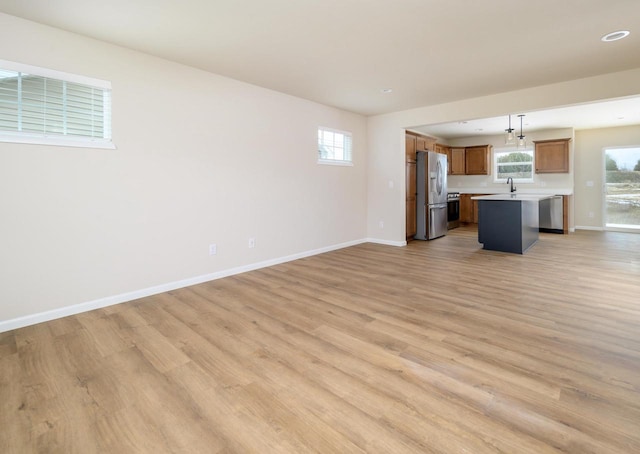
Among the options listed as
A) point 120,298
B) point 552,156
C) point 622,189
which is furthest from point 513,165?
point 120,298

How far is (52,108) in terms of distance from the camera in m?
2.79

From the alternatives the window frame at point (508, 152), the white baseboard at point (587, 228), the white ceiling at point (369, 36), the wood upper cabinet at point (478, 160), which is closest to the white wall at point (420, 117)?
the white ceiling at point (369, 36)

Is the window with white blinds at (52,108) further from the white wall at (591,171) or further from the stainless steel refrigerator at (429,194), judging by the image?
the white wall at (591,171)

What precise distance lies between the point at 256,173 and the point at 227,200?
1.98 feet

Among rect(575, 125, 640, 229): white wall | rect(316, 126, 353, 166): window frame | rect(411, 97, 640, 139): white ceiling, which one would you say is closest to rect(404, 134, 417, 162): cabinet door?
rect(411, 97, 640, 139): white ceiling

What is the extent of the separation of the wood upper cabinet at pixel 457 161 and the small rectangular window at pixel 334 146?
15.6ft

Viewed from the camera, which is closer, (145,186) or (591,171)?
(145,186)

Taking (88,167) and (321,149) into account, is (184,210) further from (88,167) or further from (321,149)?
(321,149)

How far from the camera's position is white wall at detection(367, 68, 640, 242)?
402 cm

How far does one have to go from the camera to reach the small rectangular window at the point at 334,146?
5.50 metres

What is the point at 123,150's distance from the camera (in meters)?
3.18

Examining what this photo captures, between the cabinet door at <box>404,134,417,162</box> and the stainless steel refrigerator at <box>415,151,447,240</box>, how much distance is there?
0.15m

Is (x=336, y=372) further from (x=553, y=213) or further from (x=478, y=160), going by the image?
(x=478, y=160)

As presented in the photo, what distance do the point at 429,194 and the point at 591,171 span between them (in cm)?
461
